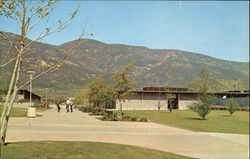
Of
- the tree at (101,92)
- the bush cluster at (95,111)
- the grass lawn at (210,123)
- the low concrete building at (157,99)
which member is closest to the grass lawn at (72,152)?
the grass lawn at (210,123)

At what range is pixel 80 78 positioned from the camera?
153m

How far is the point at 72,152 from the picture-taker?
7.99 m

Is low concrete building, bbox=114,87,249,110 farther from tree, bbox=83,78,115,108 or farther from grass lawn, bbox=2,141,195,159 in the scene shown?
grass lawn, bbox=2,141,195,159

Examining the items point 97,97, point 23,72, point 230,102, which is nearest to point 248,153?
point 23,72

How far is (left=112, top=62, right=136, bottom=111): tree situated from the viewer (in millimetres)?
28500

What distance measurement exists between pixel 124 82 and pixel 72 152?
2065cm

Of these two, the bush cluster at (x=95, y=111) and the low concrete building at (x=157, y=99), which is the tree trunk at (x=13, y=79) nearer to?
the bush cluster at (x=95, y=111)

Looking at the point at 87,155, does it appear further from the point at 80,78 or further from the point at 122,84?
the point at 80,78

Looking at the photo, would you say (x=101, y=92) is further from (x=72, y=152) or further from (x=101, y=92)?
(x=72, y=152)

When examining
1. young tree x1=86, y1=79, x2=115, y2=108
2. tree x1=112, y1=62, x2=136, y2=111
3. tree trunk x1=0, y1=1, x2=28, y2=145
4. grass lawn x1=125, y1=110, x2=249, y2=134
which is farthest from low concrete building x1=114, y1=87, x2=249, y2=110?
tree trunk x1=0, y1=1, x2=28, y2=145

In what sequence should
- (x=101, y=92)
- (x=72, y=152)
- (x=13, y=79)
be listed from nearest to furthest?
(x=72, y=152), (x=13, y=79), (x=101, y=92)

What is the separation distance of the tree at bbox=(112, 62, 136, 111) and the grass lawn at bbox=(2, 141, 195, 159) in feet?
62.3

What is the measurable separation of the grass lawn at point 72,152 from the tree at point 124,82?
19.0 meters


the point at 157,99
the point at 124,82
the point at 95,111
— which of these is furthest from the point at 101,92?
the point at 157,99
